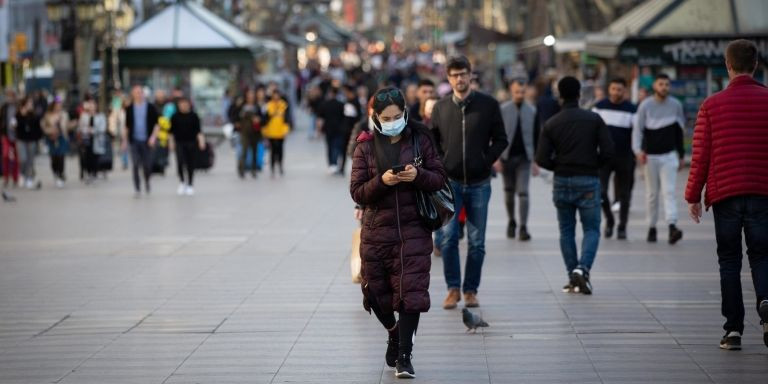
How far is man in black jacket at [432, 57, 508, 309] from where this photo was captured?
10.7 metres

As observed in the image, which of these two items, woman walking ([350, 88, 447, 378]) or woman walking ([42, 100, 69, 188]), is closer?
woman walking ([350, 88, 447, 378])

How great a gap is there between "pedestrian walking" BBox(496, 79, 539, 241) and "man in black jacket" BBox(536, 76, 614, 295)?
4.20 meters

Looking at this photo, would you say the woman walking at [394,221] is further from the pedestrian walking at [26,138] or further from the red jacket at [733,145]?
the pedestrian walking at [26,138]

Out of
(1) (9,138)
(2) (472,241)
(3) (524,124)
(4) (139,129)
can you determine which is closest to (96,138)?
(1) (9,138)

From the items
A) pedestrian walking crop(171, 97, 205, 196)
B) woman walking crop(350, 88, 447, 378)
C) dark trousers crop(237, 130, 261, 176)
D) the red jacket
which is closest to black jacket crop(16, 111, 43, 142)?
pedestrian walking crop(171, 97, 205, 196)

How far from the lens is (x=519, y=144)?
16.3 m

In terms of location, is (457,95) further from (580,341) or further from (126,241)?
(126,241)

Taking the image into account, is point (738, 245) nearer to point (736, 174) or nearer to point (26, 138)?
point (736, 174)

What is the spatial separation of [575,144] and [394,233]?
373 cm

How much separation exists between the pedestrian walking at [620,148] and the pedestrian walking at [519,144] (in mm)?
736

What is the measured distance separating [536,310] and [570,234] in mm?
1195

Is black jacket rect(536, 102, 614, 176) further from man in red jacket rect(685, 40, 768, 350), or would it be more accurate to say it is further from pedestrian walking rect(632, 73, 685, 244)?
pedestrian walking rect(632, 73, 685, 244)

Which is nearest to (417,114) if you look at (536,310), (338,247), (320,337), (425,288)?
(338,247)

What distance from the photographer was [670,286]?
1191 cm
